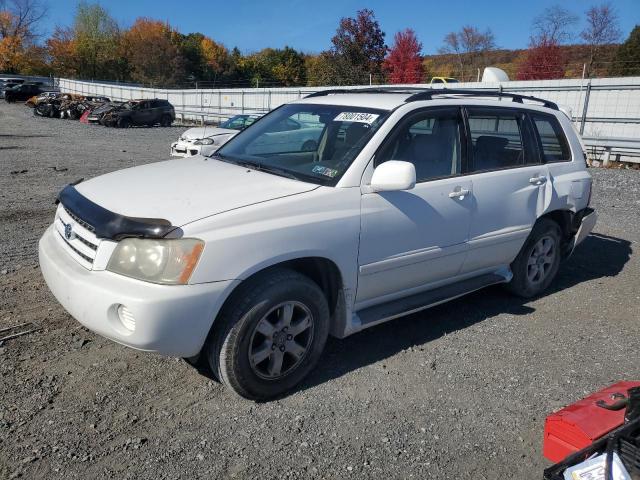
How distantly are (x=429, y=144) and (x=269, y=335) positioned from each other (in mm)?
1908

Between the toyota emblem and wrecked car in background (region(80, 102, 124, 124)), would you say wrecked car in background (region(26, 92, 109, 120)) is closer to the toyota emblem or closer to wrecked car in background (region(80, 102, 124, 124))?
wrecked car in background (region(80, 102, 124, 124))

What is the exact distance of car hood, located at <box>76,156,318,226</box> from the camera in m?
3.02

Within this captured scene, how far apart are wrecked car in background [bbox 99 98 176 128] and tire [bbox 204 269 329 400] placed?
2668cm

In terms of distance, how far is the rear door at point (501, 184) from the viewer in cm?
426

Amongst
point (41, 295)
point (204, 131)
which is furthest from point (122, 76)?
point (41, 295)

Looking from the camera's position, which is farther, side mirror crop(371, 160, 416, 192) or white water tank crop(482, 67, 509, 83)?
white water tank crop(482, 67, 509, 83)

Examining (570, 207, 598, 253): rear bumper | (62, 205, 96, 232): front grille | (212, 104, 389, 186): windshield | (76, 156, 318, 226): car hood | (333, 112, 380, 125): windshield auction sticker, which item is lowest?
(570, 207, 598, 253): rear bumper

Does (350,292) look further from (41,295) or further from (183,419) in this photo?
(41,295)

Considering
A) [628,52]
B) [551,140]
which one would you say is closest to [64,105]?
[551,140]

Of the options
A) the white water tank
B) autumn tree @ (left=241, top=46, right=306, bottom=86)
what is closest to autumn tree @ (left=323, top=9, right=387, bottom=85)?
autumn tree @ (left=241, top=46, right=306, bottom=86)

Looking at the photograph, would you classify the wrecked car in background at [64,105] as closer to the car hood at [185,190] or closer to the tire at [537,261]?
the car hood at [185,190]

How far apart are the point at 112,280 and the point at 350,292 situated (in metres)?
1.46

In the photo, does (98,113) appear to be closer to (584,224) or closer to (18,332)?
(18,332)

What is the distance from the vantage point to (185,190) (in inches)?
130
